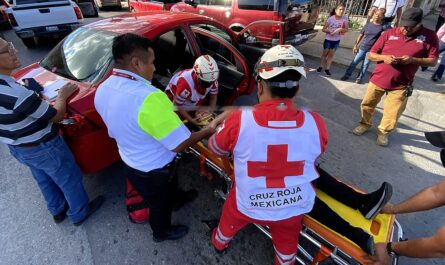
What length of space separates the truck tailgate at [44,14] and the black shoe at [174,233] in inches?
305

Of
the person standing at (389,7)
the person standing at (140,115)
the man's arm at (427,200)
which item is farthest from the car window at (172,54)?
the person standing at (389,7)

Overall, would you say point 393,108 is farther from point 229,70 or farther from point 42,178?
point 42,178

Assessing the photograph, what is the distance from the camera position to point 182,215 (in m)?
2.67

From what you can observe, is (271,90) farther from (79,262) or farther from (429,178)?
(429,178)

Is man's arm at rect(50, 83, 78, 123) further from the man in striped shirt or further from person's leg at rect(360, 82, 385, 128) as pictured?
person's leg at rect(360, 82, 385, 128)

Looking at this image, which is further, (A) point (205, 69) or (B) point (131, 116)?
(A) point (205, 69)

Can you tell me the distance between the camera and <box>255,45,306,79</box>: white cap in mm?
1420

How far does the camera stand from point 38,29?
708 cm

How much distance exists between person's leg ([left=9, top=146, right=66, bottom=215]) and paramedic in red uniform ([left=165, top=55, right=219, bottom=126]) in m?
1.42

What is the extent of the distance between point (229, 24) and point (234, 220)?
5819 millimetres

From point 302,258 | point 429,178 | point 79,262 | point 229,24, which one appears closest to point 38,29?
point 229,24

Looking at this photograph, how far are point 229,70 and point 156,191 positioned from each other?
274cm

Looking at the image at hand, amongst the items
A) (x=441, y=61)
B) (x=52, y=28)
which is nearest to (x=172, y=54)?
(x=52, y=28)

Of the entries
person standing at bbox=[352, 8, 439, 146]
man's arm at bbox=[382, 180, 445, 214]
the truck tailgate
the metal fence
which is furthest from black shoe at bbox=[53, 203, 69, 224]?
the metal fence
